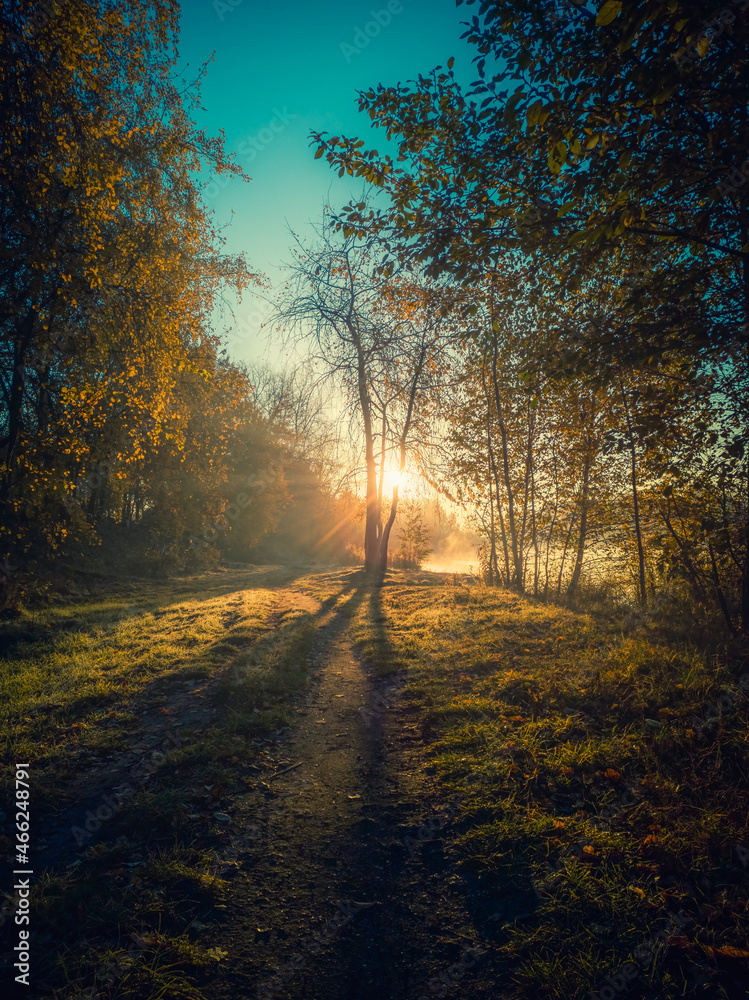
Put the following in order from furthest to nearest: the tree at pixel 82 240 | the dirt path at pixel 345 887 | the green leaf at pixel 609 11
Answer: the tree at pixel 82 240, the green leaf at pixel 609 11, the dirt path at pixel 345 887

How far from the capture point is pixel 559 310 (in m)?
6.80

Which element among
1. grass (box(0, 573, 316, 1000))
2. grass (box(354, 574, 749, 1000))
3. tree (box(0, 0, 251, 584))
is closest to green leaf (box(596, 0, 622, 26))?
grass (box(354, 574, 749, 1000))

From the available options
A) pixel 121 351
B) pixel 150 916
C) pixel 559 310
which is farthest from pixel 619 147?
pixel 121 351

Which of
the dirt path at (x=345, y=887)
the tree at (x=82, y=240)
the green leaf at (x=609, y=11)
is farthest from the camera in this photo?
the tree at (x=82, y=240)

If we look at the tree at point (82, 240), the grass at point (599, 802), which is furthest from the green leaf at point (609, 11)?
the tree at point (82, 240)

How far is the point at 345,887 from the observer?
322 cm

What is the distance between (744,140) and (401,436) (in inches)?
590

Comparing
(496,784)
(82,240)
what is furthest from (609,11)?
(82,240)

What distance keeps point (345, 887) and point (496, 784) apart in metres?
1.68

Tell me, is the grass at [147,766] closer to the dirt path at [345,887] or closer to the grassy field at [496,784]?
the grassy field at [496,784]

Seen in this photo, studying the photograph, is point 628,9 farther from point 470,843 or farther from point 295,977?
point 295,977

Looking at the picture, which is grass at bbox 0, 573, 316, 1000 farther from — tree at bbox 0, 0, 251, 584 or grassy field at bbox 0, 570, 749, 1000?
tree at bbox 0, 0, 251, 584

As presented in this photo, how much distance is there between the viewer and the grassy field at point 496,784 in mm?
2607

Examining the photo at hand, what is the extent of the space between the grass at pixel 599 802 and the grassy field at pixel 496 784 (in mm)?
16
